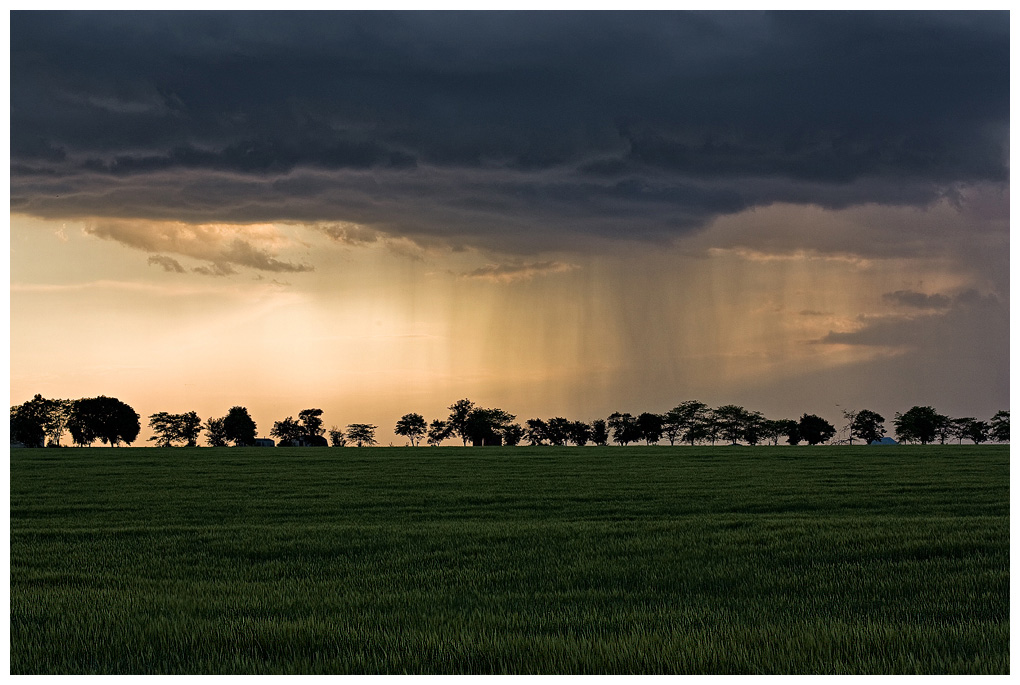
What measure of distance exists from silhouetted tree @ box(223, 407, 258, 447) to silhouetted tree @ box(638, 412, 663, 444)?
5028cm

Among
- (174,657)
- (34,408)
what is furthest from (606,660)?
(34,408)

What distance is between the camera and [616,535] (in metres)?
14.8

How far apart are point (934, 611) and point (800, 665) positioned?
2767 millimetres

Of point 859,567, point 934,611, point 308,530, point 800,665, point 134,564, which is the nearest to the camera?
point 800,665

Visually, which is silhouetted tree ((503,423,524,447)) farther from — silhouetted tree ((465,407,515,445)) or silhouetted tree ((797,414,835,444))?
silhouetted tree ((797,414,835,444))

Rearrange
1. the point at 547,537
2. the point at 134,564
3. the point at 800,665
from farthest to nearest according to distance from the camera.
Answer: the point at 547,537, the point at 134,564, the point at 800,665

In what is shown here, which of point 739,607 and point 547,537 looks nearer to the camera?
point 739,607

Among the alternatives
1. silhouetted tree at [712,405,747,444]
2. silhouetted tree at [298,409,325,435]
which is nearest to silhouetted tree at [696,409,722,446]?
silhouetted tree at [712,405,747,444]

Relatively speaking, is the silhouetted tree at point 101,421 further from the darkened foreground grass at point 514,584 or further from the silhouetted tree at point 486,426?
the darkened foreground grass at point 514,584

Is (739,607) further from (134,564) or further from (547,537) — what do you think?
(134,564)

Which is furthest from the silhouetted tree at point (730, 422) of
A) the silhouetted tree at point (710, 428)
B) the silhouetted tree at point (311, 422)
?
the silhouetted tree at point (311, 422)

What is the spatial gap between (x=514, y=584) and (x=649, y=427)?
99902 millimetres

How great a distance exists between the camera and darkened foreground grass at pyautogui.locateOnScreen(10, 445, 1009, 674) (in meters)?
6.96
